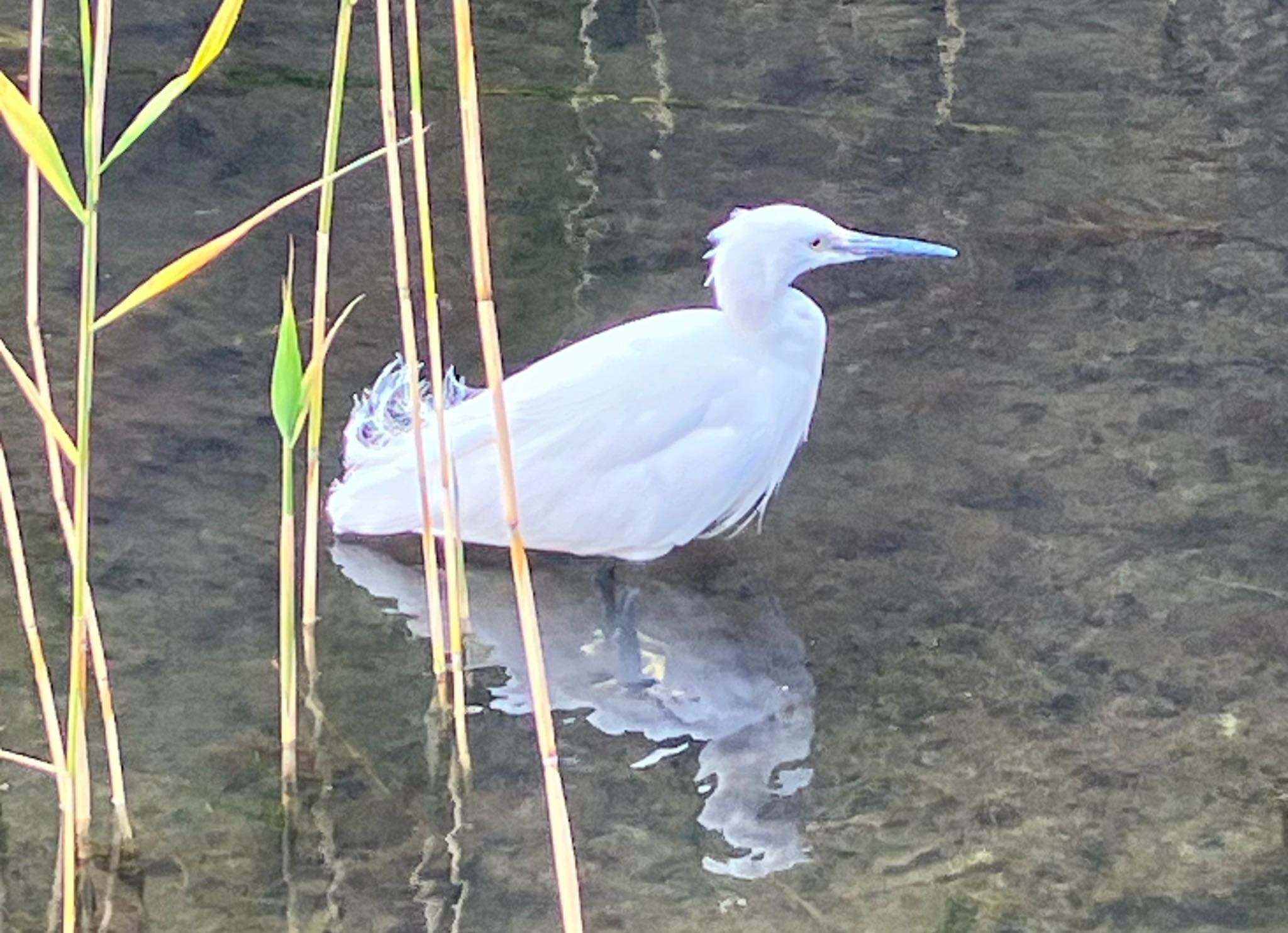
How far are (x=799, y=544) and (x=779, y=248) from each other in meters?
0.36

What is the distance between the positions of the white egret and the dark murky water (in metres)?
0.11

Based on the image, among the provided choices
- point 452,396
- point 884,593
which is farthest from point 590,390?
point 884,593

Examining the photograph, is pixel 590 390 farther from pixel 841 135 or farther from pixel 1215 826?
pixel 841 135

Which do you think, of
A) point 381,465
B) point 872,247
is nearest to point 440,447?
point 381,465

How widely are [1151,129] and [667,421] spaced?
1805 millimetres

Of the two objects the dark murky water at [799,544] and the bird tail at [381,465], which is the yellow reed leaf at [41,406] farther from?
the bird tail at [381,465]

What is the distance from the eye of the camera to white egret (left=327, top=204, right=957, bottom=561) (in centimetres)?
218

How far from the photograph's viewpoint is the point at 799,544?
234cm

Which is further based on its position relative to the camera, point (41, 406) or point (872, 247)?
point (872, 247)

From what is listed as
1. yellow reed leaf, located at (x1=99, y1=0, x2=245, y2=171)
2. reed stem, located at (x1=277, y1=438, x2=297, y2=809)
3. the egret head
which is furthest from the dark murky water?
yellow reed leaf, located at (x1=99, y1=0, x2=245, y2=171)

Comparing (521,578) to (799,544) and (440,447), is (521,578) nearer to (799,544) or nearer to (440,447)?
(440,447)

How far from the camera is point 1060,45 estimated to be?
400cm

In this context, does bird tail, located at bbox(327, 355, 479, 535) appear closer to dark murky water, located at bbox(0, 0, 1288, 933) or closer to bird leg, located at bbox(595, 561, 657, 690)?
dark murky water, located at bbox(0, 0, 1288, 933)

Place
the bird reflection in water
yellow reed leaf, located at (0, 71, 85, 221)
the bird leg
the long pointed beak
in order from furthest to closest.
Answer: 1. the long pointed beak
2. the bird leg
3. the bird reflection in water
4. yellow reed leaf, located at (0, 71, 85, 221)
